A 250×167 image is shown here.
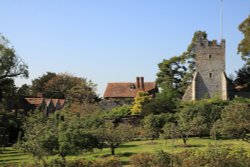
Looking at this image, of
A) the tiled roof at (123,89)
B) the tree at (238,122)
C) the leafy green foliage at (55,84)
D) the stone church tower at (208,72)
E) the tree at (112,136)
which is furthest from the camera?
the leafy green foliage at (55,84)

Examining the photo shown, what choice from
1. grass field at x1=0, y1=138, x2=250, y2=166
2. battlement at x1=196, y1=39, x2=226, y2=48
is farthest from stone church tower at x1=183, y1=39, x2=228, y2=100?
grass field at x1=0, y1=138, x2=250, y2=166

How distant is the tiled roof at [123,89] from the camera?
2434 inches

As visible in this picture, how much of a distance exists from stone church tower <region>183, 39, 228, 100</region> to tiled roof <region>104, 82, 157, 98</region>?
1135 cm

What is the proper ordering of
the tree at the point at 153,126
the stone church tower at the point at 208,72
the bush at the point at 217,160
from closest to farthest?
the bush at the point at 217,160, the tree at the point at 153,126, the stone church tower at the point at 208,72

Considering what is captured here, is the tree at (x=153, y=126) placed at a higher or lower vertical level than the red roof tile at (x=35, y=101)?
lower

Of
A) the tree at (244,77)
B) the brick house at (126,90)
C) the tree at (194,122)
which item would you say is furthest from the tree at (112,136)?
the brick house at (126,90)

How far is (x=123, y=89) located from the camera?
62.8 meters

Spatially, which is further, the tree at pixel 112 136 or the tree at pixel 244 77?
the tree at pixel 244 77

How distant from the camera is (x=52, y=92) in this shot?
7806 centimetres

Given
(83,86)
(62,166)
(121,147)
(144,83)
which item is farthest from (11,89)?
(62,166)

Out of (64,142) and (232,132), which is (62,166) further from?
(232,132)

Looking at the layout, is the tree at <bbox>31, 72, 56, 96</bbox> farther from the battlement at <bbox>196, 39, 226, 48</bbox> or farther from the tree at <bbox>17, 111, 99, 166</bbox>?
the tree at <bbox>17, 111, 99, 166</bbox>

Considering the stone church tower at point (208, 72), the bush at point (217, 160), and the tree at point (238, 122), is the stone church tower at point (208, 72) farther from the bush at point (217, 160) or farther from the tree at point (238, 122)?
the bush at point (217, 160)

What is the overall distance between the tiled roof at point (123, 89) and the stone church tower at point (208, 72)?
37.2ft
